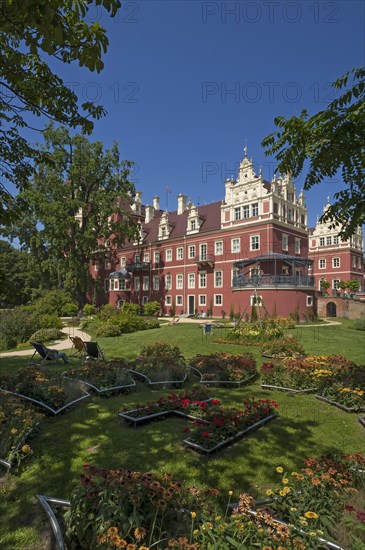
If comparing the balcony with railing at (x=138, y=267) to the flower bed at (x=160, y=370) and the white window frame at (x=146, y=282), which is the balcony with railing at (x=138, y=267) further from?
the flower bed at (x=160, y=370)

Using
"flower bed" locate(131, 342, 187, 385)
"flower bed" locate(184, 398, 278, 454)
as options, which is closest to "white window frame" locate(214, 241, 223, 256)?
"flower bed" locate(131, 342, 187, 385)

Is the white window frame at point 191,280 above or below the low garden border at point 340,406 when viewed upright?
above

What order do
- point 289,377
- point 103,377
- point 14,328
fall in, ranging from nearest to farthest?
Answer: point 103,377 → point 289,377 → point 14,328

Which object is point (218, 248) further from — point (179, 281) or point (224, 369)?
point (224, 369)

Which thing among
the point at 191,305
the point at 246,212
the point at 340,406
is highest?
the point at 246,212

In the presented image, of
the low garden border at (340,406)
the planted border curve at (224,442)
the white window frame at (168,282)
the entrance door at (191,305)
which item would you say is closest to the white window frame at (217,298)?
the entrance door at (191,305)

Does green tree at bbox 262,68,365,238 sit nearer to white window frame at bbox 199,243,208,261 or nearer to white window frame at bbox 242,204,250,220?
white window frame at bbox 242,204,250,220

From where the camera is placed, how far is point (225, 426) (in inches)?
211

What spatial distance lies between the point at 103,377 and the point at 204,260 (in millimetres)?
30431

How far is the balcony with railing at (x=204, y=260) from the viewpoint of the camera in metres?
37.8

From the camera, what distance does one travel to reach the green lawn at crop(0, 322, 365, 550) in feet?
12.3

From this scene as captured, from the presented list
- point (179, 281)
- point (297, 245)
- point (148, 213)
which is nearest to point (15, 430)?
point (297, 245)

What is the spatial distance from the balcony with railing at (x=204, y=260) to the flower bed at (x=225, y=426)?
3167 cm

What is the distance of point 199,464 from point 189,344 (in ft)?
37.5
